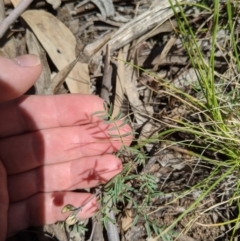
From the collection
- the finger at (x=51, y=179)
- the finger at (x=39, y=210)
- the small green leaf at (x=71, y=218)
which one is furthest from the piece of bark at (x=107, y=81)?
the small green leaf at (x=71, y=218)

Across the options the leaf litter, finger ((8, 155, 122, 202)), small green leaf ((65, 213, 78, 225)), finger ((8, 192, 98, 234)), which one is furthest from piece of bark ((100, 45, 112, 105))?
small green leaf ((65, 213, 78, 225))

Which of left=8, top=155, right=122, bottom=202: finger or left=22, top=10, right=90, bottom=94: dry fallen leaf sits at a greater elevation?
left=22, top=10, right=90, bottom=94: dry fallen leaf

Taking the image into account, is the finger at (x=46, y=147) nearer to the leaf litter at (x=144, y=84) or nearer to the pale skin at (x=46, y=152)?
the pale skin at (x=46, y=152)

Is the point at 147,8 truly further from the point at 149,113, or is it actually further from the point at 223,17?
the point at 149,113

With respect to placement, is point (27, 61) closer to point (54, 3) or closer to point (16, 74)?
point (16, 74)

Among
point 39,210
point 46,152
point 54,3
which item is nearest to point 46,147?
point 46,152

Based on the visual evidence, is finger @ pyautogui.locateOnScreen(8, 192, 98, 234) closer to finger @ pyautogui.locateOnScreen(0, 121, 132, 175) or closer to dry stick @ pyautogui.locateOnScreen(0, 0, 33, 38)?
finger @ pyautogui.locateOnScreen(0, 121, 132, 175)
